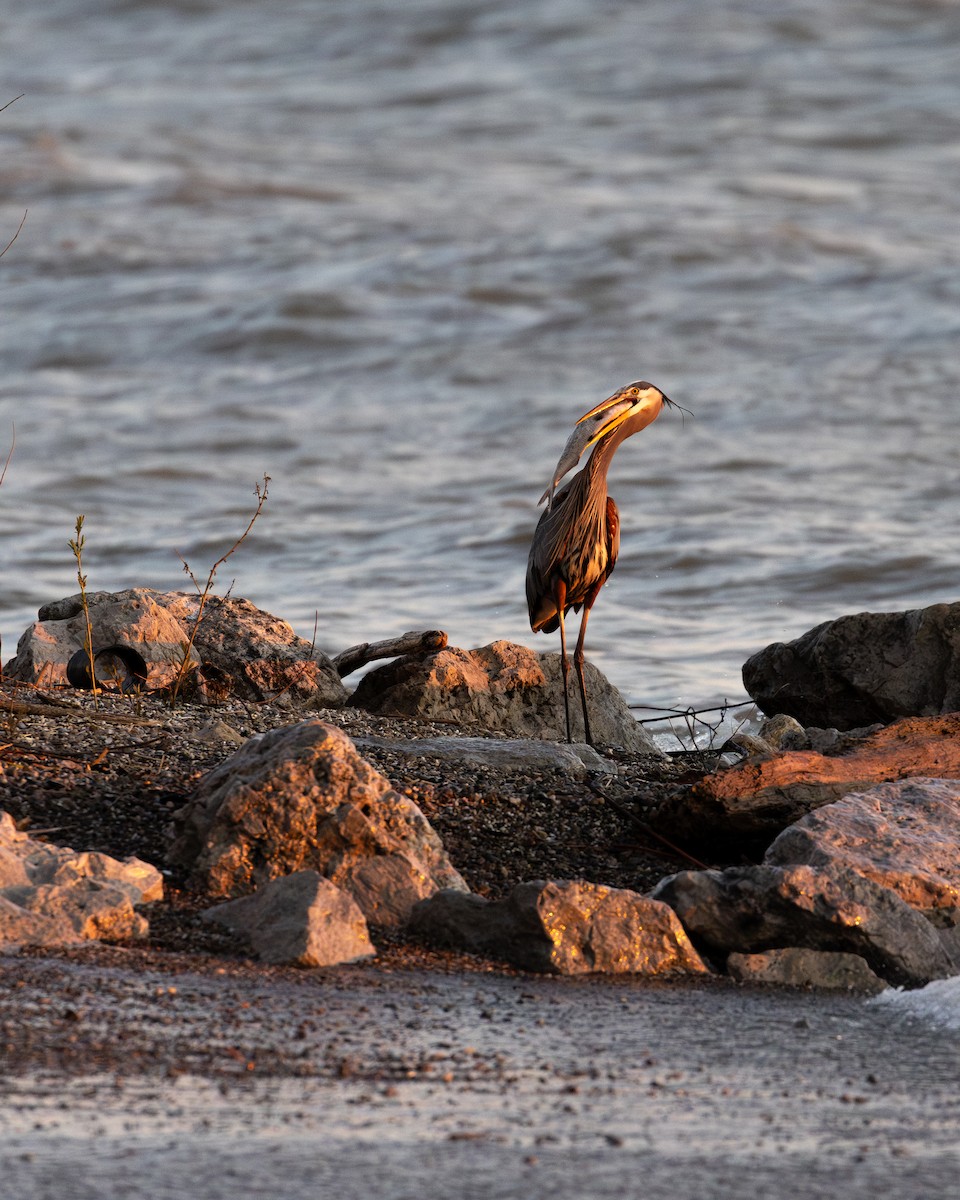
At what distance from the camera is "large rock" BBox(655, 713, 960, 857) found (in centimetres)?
486

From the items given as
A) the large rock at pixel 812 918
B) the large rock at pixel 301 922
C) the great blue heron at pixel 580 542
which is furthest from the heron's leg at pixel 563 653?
the large rock at pixel 301 922

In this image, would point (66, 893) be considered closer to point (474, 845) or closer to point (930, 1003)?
point (474, 845)

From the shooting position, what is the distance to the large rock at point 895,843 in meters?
4.27

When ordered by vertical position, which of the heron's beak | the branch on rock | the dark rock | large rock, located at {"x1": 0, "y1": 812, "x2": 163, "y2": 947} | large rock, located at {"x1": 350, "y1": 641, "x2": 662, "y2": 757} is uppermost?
the heron's beak

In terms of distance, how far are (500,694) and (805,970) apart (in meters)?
3.58

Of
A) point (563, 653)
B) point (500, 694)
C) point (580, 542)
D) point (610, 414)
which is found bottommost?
point (500, 694)

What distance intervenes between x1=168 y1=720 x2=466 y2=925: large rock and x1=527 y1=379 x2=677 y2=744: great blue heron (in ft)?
9.50

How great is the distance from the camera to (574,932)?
3.97 metres

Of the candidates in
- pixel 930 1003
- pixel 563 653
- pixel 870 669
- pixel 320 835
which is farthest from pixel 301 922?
pixel 870 669

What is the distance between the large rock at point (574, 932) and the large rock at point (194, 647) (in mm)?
2994

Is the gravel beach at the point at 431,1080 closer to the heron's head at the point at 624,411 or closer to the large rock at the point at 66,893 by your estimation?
the large rock at the point at 66,893

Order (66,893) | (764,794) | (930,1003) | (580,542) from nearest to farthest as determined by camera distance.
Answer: (930,1003) < (66,893) < (764,794) < (580,542)

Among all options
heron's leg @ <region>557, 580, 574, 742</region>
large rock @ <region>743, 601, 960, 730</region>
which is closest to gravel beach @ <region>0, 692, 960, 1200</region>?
heron's leg @ <region>557, 580, 574, 742</region>

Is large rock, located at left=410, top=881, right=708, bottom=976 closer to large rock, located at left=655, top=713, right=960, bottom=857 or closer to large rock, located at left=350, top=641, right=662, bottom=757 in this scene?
large rock, located at left=655, top=713, right=960, bottom=857
